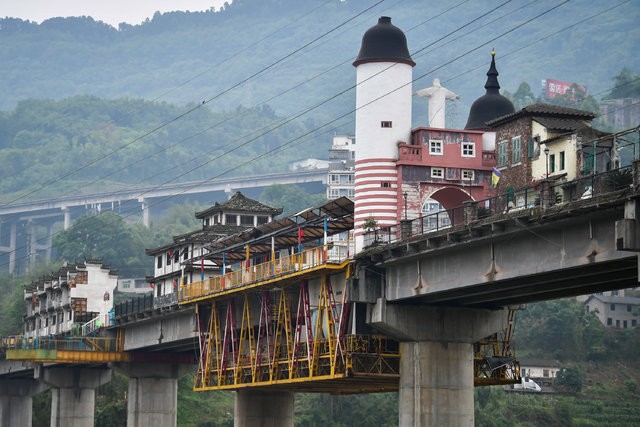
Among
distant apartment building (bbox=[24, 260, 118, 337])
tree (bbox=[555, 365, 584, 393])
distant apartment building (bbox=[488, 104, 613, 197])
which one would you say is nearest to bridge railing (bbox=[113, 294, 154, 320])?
distant apartment building (bbox=[24, 260, 118, 337])

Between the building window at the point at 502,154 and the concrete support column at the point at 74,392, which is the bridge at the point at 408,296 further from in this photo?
the concrete support column at the point at 74,392

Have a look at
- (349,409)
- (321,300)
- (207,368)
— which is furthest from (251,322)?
(349,409)

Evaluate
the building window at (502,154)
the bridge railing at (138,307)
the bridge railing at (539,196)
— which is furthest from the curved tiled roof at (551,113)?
the bridge railing at (138,307)

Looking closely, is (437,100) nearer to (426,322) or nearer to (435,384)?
(426,322)

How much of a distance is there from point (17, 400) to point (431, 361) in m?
93.5

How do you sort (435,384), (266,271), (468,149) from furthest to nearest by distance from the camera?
(266,271), (468,149), (435,384)

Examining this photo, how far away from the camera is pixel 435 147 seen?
78.4m

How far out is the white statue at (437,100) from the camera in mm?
88750

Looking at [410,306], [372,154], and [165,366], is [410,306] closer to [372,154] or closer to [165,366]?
[372,154]

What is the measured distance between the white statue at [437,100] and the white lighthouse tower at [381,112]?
928 centimetres

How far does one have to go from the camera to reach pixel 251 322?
8881 cm

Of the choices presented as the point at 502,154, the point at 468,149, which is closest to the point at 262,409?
the point at 468,149

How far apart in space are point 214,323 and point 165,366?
2676cm

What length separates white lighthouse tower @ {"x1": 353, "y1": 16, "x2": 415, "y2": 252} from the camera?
253ft
